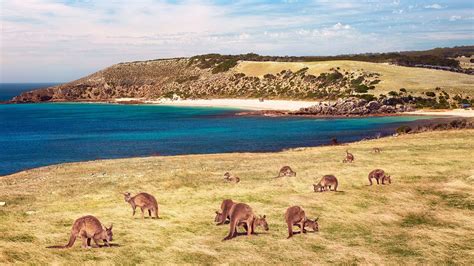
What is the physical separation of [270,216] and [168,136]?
69028 mm

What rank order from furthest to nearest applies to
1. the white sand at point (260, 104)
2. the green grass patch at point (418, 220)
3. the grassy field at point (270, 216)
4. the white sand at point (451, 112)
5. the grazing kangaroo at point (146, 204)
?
the white sand at point (260, 104) < the white sand at point (451, 112) < the grazing kangaroo at point (146, 204) < the green grass patch at point (418, 220) < the grassy field at point (270, 216)

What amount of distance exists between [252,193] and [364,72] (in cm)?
14123

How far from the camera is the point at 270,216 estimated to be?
835 inches

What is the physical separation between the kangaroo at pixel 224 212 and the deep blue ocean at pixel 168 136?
4322 cm

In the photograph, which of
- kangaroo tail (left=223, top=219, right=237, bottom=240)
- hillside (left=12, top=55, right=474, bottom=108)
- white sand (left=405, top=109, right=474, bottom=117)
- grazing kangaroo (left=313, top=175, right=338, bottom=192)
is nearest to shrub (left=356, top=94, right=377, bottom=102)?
hillside (left=12, top=55, right=474, bottom=108)

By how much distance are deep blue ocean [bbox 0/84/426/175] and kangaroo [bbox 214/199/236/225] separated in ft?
142

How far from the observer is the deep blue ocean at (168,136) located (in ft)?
220

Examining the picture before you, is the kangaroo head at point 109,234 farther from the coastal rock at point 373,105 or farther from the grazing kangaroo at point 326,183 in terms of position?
the coastal rock at point 373,105

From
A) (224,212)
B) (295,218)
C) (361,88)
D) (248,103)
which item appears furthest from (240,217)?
(248,103)

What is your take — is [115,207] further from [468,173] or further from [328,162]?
[468,173]

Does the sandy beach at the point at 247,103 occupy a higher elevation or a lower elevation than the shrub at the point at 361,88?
lower

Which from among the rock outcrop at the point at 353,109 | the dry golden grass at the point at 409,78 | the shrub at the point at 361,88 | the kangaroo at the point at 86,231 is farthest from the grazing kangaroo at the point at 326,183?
the shrub at the point at 361,88

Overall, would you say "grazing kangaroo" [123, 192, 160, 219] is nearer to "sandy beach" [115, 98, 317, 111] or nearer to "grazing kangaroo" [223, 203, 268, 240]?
"grazing kangaroo" [223, 203, 268, 240]

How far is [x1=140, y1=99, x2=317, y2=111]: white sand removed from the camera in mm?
140250
